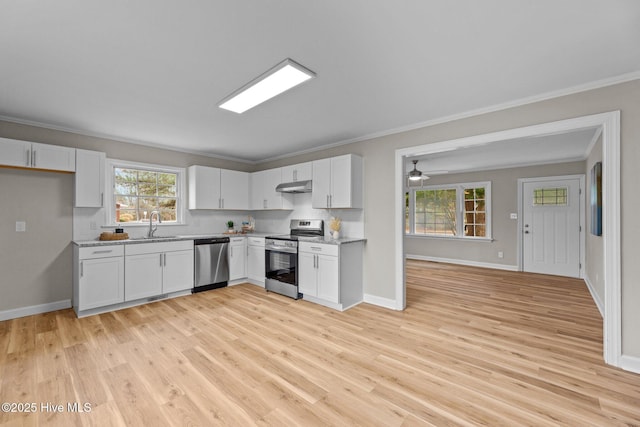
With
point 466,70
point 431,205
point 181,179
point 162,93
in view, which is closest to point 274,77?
point 162,93

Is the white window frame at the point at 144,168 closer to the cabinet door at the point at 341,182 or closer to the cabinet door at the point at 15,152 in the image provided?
the cabinet door at the point at 15,152

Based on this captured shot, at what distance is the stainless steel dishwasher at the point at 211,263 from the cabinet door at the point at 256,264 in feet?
1.41

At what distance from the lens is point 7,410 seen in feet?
6.14

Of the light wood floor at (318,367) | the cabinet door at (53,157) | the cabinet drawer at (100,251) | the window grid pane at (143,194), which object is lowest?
the light wood floor at (318,367)

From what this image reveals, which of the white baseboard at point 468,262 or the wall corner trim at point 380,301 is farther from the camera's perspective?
the white baseboard at point 468,262

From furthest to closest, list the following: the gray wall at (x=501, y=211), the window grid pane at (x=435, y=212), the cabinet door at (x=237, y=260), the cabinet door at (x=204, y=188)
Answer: the window grid pane at (x=435, y=212), the gray wall at (x=501, y=211), the cabinet door at (x=237, y=260), the cabinet door at (x=204, y=188)

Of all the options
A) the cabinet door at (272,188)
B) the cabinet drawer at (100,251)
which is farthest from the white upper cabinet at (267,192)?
the cabinet drawer at (100,251)

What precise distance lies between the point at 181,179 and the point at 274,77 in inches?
136

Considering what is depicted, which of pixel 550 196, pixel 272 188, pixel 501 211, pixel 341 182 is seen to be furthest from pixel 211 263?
pixel 550 196

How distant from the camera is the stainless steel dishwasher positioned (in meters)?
4.65

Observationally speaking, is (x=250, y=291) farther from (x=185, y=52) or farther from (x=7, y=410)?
(x=185, y=52)

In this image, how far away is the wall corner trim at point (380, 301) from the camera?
12.8 feet

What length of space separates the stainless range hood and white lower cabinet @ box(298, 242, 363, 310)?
0.97 metres

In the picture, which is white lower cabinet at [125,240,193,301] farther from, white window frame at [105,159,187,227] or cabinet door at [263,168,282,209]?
cabinet door at [263,168,282,209]
